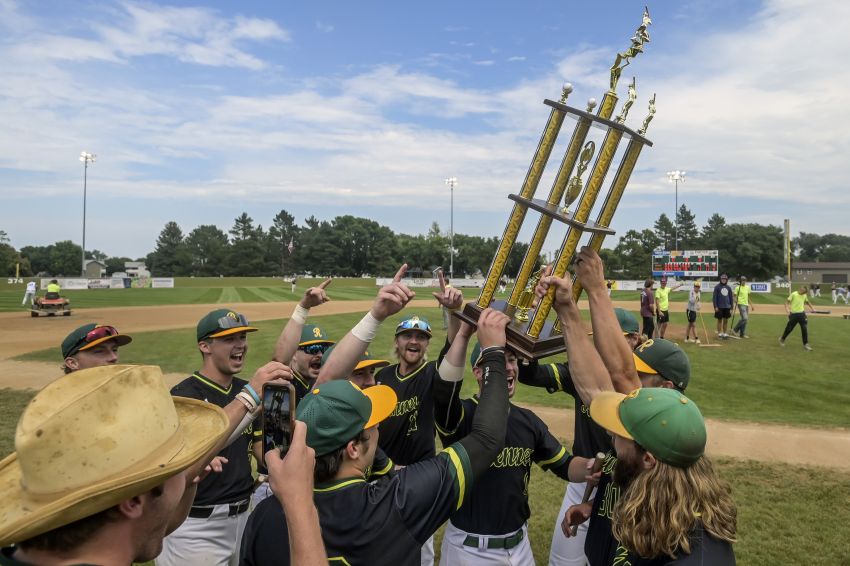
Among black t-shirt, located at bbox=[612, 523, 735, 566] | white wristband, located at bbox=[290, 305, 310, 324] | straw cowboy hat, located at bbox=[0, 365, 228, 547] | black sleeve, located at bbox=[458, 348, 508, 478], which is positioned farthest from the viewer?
white wristband, located at bbox=[290, 305, 310, 324]

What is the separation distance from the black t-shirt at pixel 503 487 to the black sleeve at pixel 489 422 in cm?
125

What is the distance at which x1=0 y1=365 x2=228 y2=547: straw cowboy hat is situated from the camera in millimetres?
1426

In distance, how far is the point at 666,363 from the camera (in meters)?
3.77

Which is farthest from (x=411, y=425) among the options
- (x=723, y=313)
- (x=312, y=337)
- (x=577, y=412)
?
(x=723, y=313)

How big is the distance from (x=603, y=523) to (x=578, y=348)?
3.34 ft

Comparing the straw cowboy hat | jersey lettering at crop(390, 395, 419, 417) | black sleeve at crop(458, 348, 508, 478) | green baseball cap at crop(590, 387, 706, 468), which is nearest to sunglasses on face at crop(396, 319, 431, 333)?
jersey lettering at crop(390, 395, 419, 417)

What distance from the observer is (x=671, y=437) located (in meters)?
2.22

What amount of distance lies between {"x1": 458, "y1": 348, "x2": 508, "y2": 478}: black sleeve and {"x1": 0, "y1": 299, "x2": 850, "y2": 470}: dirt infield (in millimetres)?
6799

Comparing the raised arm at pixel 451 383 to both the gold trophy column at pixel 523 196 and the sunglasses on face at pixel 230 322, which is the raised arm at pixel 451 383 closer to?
the gold trophy column at pixel 523 196

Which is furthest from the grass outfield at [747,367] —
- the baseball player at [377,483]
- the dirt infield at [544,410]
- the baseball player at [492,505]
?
the baseball player at [377,483]

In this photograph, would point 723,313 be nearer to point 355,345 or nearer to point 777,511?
point 777,511

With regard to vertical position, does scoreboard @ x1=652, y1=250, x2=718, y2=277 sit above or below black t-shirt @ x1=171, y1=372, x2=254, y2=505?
above

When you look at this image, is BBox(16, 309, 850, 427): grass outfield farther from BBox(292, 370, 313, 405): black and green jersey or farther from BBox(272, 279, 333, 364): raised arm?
BBox(272, 279, 333, 364): raised arm

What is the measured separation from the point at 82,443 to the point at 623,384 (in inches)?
119
